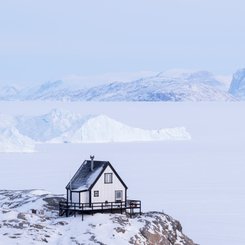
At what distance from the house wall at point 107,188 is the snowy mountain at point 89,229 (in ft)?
6.62

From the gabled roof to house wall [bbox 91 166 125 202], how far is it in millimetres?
294

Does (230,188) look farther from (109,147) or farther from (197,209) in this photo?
(109,147)

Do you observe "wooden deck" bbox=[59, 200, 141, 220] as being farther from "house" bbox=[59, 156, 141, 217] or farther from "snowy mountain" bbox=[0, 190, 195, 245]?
"snowy mountain" bbox=[0, 190, 195, 245]

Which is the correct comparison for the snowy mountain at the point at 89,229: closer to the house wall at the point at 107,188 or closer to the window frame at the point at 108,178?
the house wall at the point at 107,188

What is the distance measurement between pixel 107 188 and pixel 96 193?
1018 mm

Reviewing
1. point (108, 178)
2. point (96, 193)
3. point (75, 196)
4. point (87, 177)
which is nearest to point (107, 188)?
point (108, 178)

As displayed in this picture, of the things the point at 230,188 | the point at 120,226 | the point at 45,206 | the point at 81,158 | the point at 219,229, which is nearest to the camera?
the point at 120,226

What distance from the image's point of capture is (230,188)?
4060 inches

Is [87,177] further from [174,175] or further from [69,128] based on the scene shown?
[69,128]

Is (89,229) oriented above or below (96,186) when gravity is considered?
below

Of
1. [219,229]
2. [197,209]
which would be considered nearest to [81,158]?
[197,209]

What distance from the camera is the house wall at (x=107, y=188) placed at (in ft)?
184

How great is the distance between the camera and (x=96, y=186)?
5603 centimetres

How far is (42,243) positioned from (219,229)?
1130 inches
